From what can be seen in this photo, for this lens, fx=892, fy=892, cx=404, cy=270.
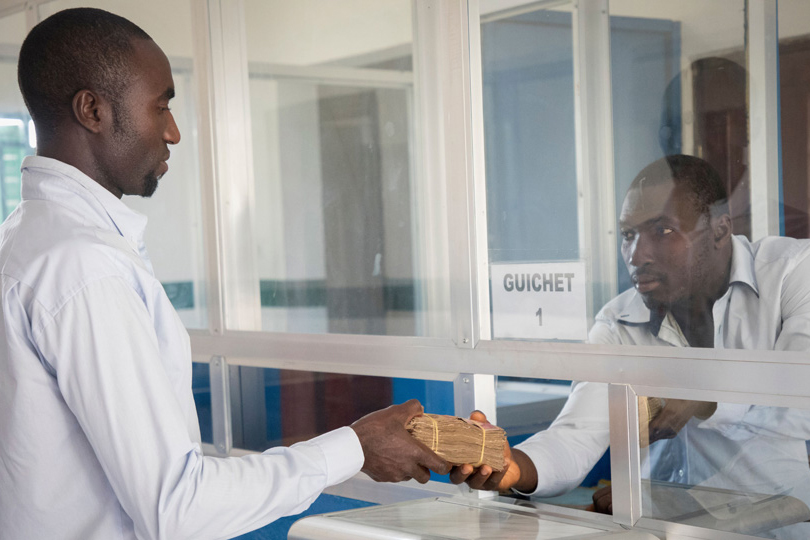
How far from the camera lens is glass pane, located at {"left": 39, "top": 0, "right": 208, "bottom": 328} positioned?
2664mm

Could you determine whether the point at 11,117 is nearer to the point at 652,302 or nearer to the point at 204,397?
the point at 204,397

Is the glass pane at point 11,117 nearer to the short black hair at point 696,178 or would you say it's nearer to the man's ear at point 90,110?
the man's ear at point 90,110

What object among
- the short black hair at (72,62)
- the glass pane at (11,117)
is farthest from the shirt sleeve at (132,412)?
the glass pane at (11,117)

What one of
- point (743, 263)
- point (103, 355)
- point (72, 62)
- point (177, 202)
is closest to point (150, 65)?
point (72, 62)

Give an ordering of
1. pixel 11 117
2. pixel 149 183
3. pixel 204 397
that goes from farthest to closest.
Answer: pixel 11 117
pixel 204 397
pixel 149 183

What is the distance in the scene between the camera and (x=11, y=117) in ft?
10.8

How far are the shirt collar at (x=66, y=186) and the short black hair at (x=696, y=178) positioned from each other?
960mm

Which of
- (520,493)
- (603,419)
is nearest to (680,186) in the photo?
(603,419)

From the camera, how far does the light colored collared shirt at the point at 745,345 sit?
58.5 inches

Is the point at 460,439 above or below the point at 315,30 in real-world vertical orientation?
below

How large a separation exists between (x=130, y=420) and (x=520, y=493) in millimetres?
942

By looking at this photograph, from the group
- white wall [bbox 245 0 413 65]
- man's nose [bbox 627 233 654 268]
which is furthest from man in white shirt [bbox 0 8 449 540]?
white wall [bbox 245 0 413 65]

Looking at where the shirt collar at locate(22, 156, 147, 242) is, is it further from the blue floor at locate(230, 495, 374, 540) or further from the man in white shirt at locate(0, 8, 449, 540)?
the blue floor at locate(230, 495, 374, 540)

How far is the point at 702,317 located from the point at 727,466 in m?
0.27
